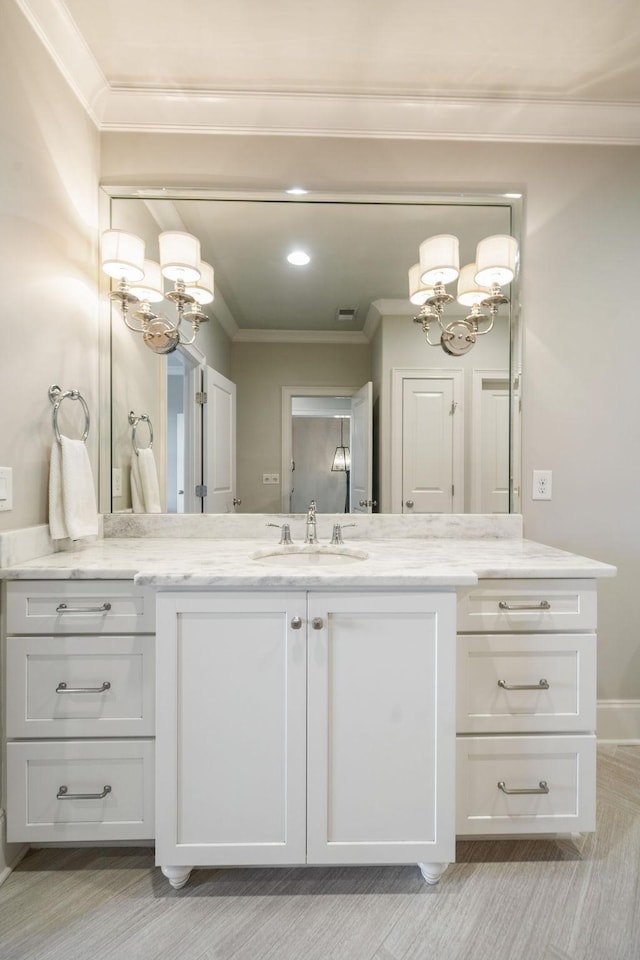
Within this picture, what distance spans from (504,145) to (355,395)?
1207 mm

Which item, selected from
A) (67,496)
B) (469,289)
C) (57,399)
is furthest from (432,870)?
(469,289)

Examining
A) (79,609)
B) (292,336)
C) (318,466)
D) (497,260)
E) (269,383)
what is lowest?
(79,609)

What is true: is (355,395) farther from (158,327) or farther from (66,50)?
(66,50)

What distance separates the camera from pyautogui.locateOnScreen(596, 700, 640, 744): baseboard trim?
198 centimetres

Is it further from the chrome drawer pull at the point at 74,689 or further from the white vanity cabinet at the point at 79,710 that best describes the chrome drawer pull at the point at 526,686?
the chrome drawer pull at the point at 74,689

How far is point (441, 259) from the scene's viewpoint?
1847 mm

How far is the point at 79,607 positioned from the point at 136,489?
732 millimetres

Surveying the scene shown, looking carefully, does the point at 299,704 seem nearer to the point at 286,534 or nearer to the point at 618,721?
the point at 286,534

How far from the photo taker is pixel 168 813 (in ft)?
4.01

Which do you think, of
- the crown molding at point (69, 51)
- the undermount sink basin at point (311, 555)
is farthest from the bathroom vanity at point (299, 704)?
the crown molding at point (69, 51)

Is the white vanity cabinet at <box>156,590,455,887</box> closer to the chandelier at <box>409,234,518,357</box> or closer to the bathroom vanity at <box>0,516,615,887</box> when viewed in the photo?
the bathroom vanity at <box>0,516,615,887</box>

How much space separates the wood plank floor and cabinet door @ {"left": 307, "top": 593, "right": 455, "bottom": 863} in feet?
0.46

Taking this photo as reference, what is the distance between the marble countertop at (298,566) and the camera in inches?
47.7

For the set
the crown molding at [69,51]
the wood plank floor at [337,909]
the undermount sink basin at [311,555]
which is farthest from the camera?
the undermount sink basin at [311,555]
